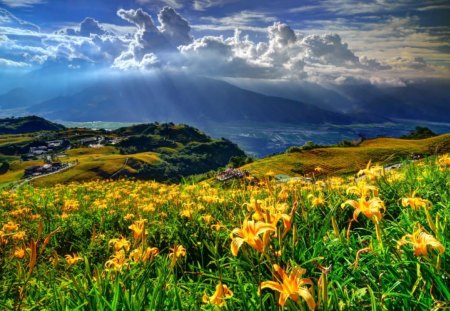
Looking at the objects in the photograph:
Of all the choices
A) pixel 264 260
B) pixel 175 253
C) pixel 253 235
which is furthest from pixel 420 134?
pixel 253 235

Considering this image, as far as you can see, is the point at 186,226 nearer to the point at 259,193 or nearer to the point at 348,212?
the point at 259,193

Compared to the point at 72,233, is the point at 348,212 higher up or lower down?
higher up

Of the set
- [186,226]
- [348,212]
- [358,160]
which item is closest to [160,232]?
[186,226]

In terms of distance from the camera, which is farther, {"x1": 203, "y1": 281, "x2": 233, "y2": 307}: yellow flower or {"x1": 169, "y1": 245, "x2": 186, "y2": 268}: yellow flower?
{"x1": 169, "y1": 245, "x2": 186, "y2": 268}: yellow flower

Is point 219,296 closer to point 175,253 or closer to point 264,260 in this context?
Result: point 175,253

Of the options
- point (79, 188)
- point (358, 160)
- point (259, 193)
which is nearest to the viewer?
point (259, 193)

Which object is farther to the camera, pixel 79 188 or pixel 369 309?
pixel 79 188

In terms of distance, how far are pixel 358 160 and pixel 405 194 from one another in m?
51.0

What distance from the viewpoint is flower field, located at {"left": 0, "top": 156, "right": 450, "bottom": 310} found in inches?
109

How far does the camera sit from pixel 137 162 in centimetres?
17300

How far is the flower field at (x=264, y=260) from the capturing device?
276 centimetres

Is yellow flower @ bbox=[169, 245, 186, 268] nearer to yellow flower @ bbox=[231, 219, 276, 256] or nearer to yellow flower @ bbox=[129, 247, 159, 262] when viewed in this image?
yellow flower @ bbox=[129, 247, 159, 262]

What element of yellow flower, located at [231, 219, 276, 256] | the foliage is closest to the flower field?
yellow flower, located at [231, 219, 276, 256]

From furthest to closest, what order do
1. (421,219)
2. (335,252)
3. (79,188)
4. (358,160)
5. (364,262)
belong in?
(358,160), (79,188), (421,219), (335,252), (364,262)
